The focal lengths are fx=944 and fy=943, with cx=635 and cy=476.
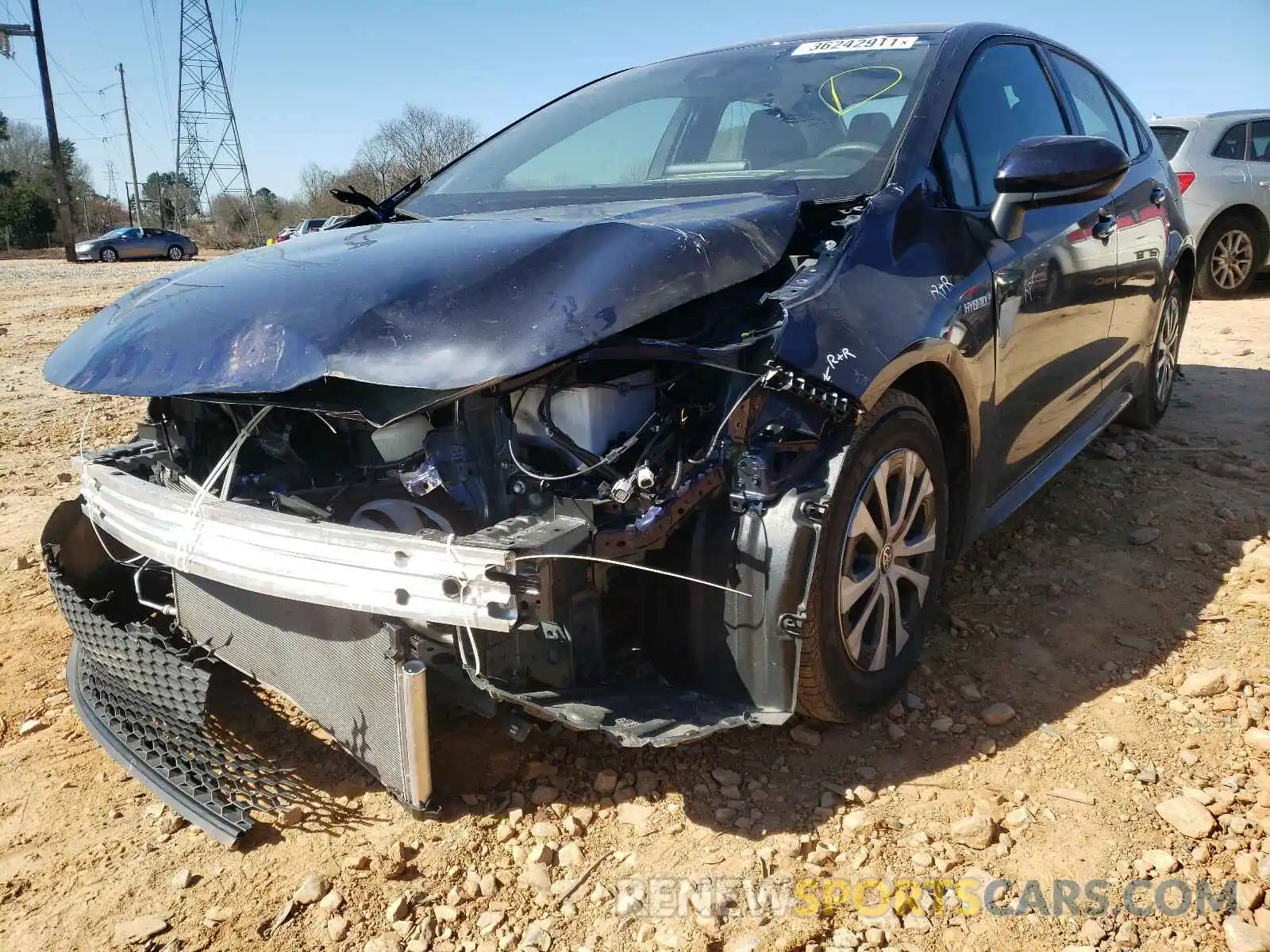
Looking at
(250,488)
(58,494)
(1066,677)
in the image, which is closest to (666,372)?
(250,488)

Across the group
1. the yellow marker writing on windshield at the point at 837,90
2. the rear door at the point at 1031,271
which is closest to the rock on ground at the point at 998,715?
→ the rear door at the point at 1031,271

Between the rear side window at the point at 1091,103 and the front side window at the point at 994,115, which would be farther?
the rear side window at the point at 1091,103

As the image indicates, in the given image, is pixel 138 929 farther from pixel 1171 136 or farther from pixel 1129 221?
pixel 1171 136

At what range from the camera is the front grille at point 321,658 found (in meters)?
1.97

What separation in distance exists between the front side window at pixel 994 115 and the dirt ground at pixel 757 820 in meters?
1.35

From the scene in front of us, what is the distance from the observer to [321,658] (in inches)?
81.5

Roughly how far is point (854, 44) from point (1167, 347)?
9.31 ft

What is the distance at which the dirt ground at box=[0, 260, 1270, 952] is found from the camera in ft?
6.07

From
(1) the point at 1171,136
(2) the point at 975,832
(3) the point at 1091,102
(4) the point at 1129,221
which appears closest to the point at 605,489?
(2) the point at 975,832

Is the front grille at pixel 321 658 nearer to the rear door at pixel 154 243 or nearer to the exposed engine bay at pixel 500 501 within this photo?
the exposed engine bay at pixel 500 501

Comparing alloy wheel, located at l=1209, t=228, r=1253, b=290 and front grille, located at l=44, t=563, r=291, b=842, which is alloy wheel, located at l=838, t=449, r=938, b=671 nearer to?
front grille, located at l=44, t=563, r=291, b=842

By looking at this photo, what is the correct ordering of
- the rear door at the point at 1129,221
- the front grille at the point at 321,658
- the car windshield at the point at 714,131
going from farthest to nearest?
the rear door at the point at 1129,221 → the car windshield at the point at 714,131 → the front grille at the point at 321,658

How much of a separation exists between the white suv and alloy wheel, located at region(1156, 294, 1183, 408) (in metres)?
4.25

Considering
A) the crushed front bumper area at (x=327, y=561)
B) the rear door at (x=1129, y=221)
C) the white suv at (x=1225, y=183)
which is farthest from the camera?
the white suv at (x=1225, y=183)
